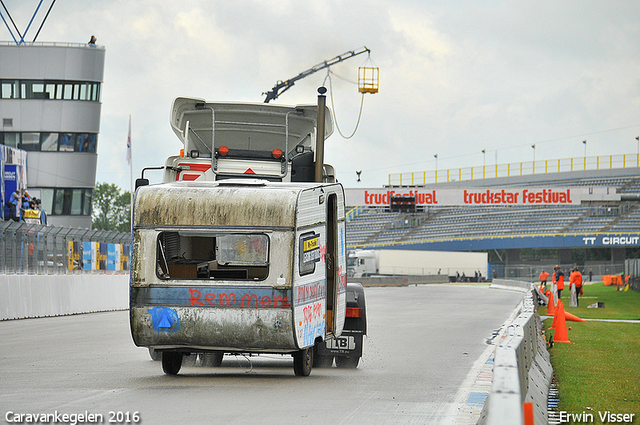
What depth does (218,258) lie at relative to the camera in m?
11.5

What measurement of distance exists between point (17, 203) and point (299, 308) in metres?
32.8

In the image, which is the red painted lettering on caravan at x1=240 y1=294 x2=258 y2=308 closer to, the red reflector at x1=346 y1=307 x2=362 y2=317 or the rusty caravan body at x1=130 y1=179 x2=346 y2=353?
the rusty caravan body at x1=130 y1=179 x2=346 y2=353

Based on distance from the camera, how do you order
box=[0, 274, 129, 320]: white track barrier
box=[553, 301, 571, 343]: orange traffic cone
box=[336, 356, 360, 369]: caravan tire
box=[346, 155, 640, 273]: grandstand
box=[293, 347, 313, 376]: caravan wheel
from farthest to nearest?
box=[346, 155, 640, 273]: grandstand < box=[0, 274, 129, 320]: white track barrier < box=[553, 301, 571, 343]: orange traffic cone < box=[336, 356, 360, 369]: caravan tire < box=[293, 347, 313, 376]: caravan wheel

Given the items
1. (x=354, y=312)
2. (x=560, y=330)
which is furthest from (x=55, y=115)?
(x=354, y=312)

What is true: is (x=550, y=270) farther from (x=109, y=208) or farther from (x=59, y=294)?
(x=109, y=208)

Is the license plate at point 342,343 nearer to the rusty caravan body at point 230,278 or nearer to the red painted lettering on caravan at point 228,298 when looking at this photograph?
the rusty caravan body at point 230,278

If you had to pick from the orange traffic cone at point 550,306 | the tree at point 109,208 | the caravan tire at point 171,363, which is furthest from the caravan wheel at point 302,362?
the tree at point 109,208

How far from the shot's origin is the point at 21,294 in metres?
24.3

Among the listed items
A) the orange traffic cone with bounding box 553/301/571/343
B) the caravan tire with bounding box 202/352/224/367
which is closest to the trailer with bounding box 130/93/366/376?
the caravan tire with bounding box 202/352/224/367

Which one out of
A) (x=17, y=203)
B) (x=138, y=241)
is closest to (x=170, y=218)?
(x=138, y=241)

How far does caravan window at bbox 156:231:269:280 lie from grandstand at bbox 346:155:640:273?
221 feet

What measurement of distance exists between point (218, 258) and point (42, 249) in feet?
52.1

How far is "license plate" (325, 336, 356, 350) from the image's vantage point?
12305mm

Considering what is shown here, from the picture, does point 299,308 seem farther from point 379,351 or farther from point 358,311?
point 379,351
